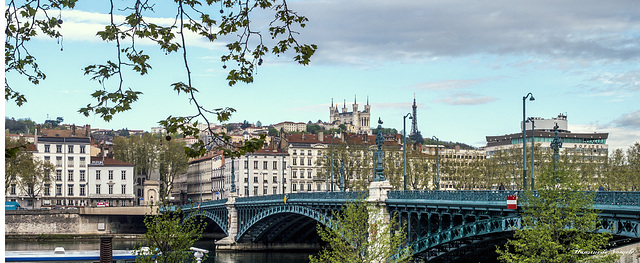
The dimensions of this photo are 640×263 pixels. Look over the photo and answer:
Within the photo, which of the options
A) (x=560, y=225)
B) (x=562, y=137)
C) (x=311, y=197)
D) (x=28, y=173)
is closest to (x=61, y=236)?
(x=28, y=173)

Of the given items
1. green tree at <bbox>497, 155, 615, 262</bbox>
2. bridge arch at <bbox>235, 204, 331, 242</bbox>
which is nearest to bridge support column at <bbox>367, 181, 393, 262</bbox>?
green tree at <bbox>497, 155, 615, 262</bbox>

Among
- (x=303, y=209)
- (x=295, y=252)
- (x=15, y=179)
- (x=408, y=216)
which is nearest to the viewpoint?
(x=408, y=216)

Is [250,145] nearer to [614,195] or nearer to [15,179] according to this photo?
[614,195]

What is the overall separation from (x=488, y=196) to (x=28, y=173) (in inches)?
3561

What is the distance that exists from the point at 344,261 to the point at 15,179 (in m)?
93.9

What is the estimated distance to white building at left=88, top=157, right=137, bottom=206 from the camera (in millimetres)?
135375

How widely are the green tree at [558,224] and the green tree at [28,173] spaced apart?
90.7 meters

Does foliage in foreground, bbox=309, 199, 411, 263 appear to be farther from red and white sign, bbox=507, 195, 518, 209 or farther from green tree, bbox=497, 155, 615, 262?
green tree, bbox=497, 155, 615, 262

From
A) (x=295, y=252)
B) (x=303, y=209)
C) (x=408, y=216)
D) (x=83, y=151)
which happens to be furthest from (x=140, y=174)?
(x=408, y=216)

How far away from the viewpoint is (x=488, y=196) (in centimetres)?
4166

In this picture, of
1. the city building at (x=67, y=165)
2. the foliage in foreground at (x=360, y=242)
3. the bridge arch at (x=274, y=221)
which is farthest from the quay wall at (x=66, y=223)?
the foliage in foreground at (x=360, y=242)

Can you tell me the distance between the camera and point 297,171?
141250 millimetres

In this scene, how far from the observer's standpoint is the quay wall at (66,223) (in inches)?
4488

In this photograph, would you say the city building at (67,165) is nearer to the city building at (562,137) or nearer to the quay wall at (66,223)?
the quay wall at (66,223)
